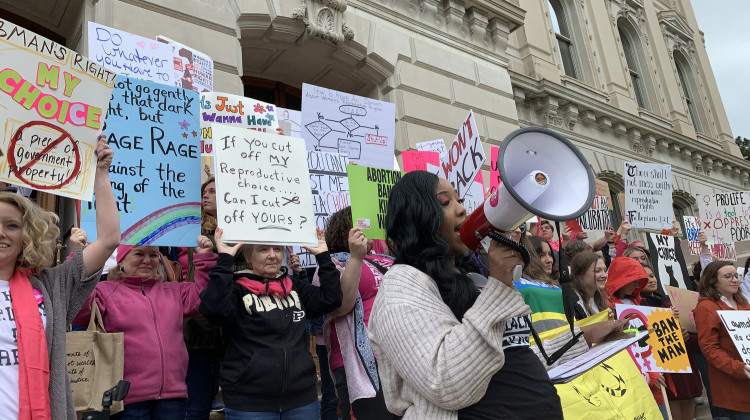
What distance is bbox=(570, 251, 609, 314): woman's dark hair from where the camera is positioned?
4.29m

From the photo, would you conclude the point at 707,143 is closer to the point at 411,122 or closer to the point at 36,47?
the point at 411,122

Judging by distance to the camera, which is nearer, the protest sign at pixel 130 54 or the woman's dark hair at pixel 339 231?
the woman's dark hair at pixel 339 231

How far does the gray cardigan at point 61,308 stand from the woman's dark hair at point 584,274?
3378 mm

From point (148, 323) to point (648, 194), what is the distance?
6.40 metres

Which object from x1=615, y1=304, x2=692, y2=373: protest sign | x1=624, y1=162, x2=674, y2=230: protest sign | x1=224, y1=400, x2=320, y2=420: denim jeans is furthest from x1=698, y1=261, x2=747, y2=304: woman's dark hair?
x1=224, y1=400, x2=320, y2=420: denim jeans

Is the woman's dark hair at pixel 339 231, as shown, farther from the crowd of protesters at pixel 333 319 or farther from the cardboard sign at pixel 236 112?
the cardboard sign at pixel 236 112

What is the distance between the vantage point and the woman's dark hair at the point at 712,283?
199 inches

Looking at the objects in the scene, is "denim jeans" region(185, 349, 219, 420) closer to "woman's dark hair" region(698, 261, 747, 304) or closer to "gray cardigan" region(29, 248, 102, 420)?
"gray cardigan" region(29, 248, 102, 420)

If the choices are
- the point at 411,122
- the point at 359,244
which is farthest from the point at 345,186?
the point at 411,122

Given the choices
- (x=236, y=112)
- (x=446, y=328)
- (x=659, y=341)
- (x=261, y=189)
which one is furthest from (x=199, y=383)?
(x=659, y=341)

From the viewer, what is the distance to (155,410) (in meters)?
2.93

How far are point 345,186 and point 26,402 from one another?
9.33 feet

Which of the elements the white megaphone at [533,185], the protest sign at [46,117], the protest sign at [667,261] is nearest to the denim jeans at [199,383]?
the protest sign at [46,117]

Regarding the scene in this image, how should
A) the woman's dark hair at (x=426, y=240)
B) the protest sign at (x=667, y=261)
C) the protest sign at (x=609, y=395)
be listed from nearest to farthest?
the woman's dark hair at (x=426, y=240) < the protest sign at (x=609, y=395) < the protest sign at (x=667, y=261)
